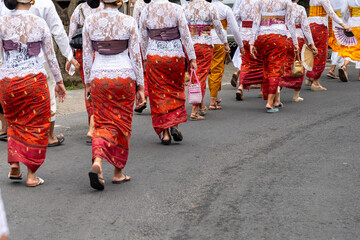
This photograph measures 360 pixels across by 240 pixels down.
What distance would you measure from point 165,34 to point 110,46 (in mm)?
1777

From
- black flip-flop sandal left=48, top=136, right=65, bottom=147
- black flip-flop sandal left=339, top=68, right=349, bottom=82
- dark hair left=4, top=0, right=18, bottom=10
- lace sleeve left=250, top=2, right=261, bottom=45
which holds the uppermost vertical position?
dark hair left=4, top=0, right=18, bottom=10

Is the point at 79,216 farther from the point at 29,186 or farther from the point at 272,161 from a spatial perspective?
the point at 272,161

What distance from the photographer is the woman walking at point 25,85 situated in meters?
5.61

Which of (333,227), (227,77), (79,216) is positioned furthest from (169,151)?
(227,77)

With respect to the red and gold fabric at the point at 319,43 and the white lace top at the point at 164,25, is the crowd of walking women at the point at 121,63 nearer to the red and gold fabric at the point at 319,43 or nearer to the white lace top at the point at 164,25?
the white lace top at the point at 164,25

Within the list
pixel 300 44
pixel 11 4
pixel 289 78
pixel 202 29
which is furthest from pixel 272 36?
pixel 11 4

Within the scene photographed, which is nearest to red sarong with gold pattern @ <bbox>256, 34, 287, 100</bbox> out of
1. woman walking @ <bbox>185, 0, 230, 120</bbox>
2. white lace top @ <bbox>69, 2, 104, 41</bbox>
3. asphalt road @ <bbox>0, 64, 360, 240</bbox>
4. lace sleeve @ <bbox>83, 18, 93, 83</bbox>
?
woman walking @ <bbox>185, 0, 230, 120</bbox>

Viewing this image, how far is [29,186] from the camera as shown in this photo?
19.0ft

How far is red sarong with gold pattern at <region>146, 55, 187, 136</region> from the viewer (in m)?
7.51

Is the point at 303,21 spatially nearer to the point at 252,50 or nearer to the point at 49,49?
the point at 252,50

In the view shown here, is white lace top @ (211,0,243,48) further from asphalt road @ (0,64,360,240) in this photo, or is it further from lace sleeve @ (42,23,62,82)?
lace sleeve @ (42,23,62,82)

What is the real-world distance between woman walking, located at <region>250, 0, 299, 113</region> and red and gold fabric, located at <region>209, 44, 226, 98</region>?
0.72 m

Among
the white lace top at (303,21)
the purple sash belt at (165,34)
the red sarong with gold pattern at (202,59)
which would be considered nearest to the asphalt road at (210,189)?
the red sarong with gold pattern at (202,59)

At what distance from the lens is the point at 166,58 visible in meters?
7.44
